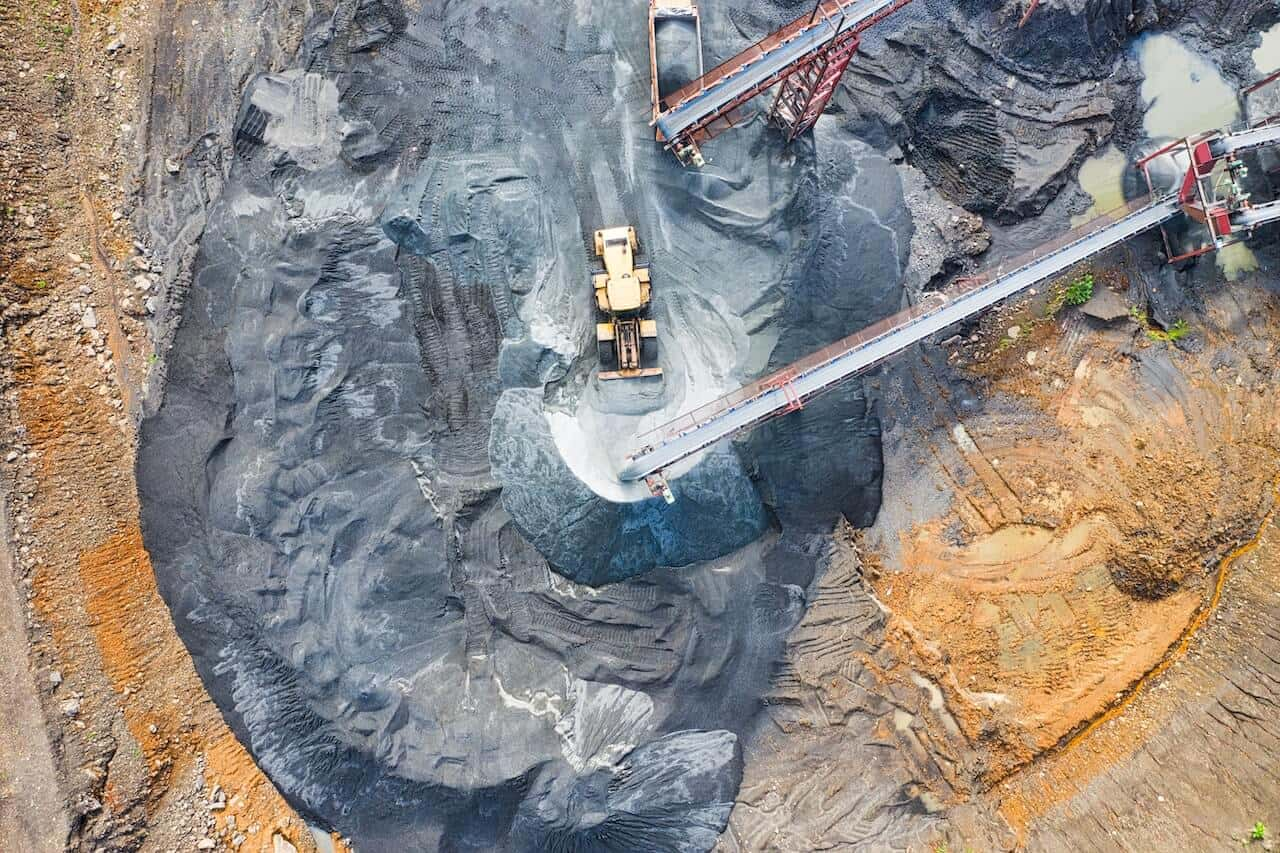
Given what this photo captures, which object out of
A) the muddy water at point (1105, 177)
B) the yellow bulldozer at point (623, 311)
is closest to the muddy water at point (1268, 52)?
the muddy water at point (1105, 177)

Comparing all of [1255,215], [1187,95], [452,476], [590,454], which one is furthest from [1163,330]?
[452,476]

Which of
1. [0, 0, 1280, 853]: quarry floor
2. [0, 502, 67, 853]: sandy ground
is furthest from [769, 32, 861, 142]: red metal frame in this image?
[0, 502, 67, 853]: sandy ground

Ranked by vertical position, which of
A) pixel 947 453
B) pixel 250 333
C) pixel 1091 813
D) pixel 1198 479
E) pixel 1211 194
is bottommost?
pixel 1091 813

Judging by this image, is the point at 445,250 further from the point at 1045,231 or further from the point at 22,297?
the point at 1045,231

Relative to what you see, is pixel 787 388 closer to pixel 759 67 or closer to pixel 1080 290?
pixel 759 67

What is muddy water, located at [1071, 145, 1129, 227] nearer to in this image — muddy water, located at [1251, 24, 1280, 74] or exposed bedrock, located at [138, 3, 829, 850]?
muddy water, located at [1251, 24, 1280, 74]

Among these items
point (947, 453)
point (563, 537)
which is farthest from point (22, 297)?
point (947, 453)
